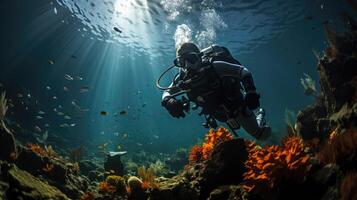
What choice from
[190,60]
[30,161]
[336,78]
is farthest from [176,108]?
[30,161]

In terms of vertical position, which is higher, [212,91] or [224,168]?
[212,91]

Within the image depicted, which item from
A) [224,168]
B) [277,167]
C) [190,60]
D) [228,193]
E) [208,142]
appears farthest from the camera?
[208,142]

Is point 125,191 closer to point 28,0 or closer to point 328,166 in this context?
point 328,166

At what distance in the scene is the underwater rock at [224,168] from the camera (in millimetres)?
4660

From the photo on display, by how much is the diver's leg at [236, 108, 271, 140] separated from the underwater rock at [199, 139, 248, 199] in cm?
156

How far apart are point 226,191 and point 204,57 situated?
363 centimetres

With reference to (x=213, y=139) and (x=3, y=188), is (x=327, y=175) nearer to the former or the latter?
(x=213, y=139)

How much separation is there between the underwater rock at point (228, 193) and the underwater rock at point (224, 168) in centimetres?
29

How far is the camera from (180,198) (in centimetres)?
459

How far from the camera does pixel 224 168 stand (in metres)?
4.66

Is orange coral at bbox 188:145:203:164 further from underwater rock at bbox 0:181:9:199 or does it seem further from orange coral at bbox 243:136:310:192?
underwater rock at bbox 0:181:9:199

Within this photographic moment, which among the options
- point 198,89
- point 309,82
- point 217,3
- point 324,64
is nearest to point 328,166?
point 198,89

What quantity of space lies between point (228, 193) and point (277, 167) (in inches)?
33.9

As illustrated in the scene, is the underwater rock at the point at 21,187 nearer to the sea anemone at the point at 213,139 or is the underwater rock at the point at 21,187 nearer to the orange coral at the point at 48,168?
the orange coral at the point at 48,168
